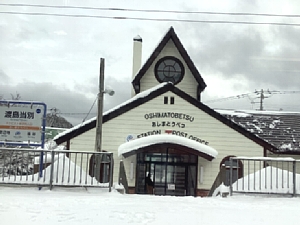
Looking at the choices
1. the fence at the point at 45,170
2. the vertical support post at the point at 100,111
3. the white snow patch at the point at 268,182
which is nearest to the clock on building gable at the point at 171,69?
the vertical support post at the point at 100,111

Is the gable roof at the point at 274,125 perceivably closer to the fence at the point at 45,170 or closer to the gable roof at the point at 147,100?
the gable roof at the point at 147,100

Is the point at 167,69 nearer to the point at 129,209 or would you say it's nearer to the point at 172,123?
the point at 172,123

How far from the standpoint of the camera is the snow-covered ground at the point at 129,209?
5.88 meters

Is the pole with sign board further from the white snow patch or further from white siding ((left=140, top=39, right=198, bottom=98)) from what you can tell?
white siding ((left=140, top=39, right=198, bottom=98))

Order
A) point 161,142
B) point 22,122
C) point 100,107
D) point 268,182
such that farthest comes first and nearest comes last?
point 161,142 → point 100,107 → point 22,122 → point 268,182

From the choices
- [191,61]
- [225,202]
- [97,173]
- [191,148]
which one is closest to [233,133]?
[191,148]

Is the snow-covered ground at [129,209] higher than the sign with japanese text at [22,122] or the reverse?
the reverse

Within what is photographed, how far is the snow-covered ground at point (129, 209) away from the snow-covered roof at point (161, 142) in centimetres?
639

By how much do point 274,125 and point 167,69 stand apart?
645cm

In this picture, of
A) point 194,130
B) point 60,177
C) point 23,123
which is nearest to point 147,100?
point 194,130

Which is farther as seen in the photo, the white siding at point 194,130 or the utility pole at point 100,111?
the white siding at point 194,130

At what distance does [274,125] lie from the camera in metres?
19.9

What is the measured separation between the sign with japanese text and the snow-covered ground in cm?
154

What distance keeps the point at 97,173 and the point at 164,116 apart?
523 cm
